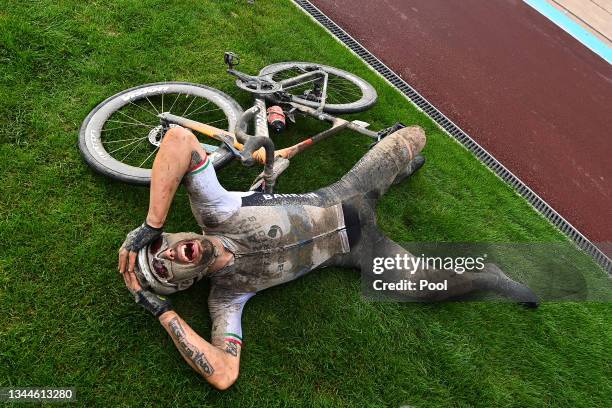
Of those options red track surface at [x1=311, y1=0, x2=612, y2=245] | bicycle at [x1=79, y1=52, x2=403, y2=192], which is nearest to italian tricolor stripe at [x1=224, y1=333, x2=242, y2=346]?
bicycle at [x1=79, y1=52, x2=403, y2=192]

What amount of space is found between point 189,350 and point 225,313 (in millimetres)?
459

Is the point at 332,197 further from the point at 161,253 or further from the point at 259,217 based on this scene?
the point at 161,253

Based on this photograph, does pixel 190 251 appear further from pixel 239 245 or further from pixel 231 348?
pixel 231 348

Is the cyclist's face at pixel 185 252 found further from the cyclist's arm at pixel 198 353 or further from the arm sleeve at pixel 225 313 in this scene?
the arm sleeve at pixel 225 313

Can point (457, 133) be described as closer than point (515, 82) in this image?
Yes

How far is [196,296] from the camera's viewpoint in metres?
3.91

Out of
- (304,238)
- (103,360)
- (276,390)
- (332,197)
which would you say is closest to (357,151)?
(332,197)

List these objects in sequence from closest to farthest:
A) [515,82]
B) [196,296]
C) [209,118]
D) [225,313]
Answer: [225,313] < [196,296] < [209,118] < [515,82]

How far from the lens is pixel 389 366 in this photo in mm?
3982

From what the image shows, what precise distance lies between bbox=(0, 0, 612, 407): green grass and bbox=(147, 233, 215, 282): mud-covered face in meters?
0.89

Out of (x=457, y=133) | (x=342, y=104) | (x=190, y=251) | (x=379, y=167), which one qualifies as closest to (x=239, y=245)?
(x=190, y=251)

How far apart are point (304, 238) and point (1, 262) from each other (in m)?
2.49

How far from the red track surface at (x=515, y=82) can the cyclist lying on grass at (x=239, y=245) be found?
94.6 inches

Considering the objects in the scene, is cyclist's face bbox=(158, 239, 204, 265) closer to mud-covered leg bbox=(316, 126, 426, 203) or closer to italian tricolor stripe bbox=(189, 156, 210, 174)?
italian tricolor stripe bbox=(189, 156, 210, 174)
